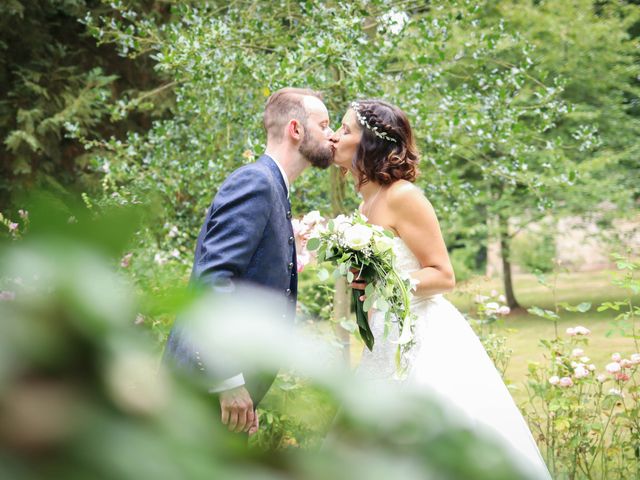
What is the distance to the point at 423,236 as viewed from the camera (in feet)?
11.3

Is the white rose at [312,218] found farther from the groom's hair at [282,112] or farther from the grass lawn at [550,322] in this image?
the grass lawn at [550,322]

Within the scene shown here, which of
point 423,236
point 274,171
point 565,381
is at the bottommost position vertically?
point 565,381

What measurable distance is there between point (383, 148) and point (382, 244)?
68 centimetres

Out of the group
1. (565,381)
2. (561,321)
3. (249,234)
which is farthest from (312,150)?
(561,321)

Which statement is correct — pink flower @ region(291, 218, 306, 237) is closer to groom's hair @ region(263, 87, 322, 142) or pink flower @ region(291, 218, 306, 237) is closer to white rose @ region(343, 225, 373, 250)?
white rose @ region(343, 225, 373, 250)

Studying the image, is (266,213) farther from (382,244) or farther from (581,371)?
(581,371)

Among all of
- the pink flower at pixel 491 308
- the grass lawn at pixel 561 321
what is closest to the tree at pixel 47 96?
the grass lawn at pixel 561 321

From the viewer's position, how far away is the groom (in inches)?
99.9

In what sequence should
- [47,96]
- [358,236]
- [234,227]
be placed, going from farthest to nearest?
1. [47,96]
2. [358,236]
3. [234,227]

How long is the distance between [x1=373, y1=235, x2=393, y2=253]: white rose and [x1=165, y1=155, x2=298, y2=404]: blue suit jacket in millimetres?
351

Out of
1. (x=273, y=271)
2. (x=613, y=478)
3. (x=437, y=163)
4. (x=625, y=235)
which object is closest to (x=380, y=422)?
(x=273, y=271)

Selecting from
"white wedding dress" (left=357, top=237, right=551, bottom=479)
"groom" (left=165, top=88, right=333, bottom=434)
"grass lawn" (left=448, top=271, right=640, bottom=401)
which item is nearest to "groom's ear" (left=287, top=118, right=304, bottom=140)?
"groom" (left=165, top=88, right=333, bottom=434)

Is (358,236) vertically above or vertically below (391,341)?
above

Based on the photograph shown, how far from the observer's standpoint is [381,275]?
309 cm
